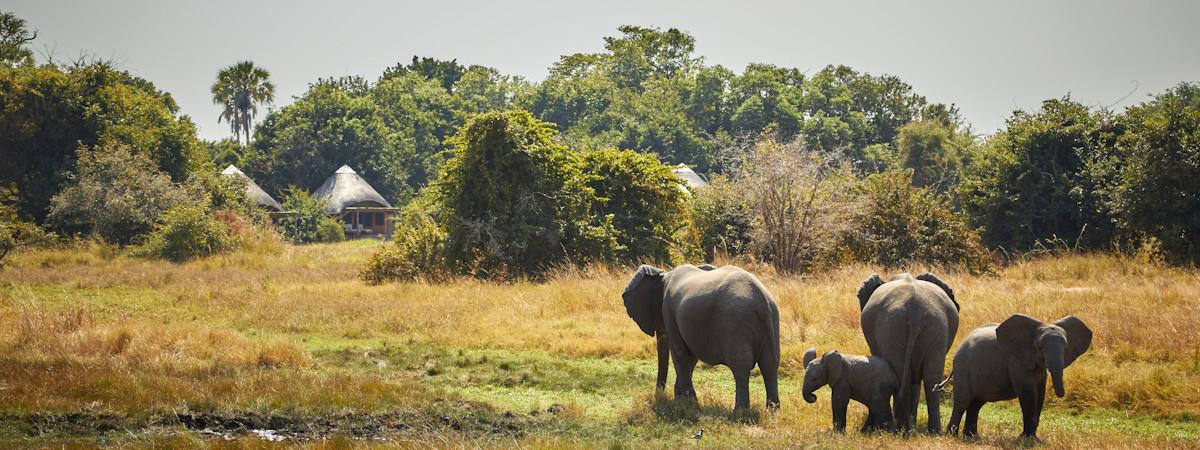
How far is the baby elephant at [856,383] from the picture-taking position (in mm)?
9898

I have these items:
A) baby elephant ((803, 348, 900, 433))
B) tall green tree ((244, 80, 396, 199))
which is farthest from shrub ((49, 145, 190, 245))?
baby elephant ((803, 348, 900, 433))

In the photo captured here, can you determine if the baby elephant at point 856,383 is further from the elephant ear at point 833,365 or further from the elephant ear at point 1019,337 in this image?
the elephant ear at point 1019,337

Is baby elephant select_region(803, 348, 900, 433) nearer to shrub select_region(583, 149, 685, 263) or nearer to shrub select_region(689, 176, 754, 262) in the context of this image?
shrub select_region(583, 149, 685, 263)

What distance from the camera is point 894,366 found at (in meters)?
10.2

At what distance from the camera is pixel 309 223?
2373 inches

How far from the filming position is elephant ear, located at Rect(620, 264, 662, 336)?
12906mm

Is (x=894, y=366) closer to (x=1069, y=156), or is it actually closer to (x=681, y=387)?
(x=681, y=387)

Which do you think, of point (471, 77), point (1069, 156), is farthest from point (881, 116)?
point (1069, 156)

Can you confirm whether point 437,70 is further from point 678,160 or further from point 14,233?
point 14,233

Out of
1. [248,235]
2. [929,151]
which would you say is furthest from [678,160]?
[248,235]

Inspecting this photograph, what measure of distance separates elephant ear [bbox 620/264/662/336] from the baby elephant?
3243 mm

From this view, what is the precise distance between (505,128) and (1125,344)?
60.0 feet

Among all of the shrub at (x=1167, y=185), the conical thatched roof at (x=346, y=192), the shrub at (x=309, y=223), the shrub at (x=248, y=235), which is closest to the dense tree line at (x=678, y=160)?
the shrub at (x=1167, y=185)

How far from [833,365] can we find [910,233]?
19384mm
